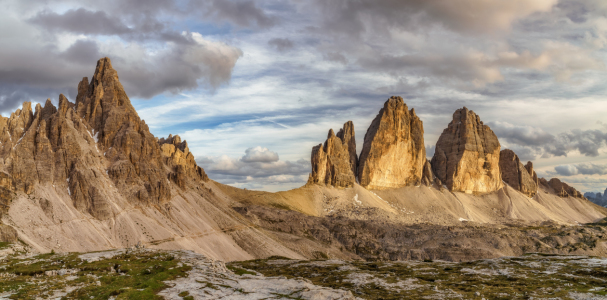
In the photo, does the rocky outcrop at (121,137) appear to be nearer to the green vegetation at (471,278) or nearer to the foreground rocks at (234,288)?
the green vegetation at (471,278)

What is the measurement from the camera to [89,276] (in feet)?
175

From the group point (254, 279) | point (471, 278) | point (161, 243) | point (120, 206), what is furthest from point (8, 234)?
point (471, 278)

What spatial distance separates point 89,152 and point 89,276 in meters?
119

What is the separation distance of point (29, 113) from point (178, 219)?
66.3 meters

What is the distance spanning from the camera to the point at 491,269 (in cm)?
9412

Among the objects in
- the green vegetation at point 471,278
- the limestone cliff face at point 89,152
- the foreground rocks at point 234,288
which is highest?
the limestone cliff face at point 89,152

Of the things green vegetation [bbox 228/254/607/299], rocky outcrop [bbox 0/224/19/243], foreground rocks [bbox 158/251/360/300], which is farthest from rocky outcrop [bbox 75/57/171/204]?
foreground rocks [bbox 158/251/360/300]

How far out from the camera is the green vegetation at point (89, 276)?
45250 millimetres

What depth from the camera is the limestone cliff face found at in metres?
137

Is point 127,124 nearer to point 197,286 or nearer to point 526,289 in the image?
point 197,286

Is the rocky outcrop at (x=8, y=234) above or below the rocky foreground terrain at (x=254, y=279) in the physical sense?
above

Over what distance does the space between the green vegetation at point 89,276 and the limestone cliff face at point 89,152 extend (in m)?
72.9

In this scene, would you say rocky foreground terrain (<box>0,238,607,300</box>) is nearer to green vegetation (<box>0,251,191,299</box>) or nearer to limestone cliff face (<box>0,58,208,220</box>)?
green vegetation (<box>0,251,191,299</box>)

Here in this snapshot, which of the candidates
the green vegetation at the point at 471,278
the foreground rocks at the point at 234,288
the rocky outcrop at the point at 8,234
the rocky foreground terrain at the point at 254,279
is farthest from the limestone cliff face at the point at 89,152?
the foreground rocks at the point at 234,288
